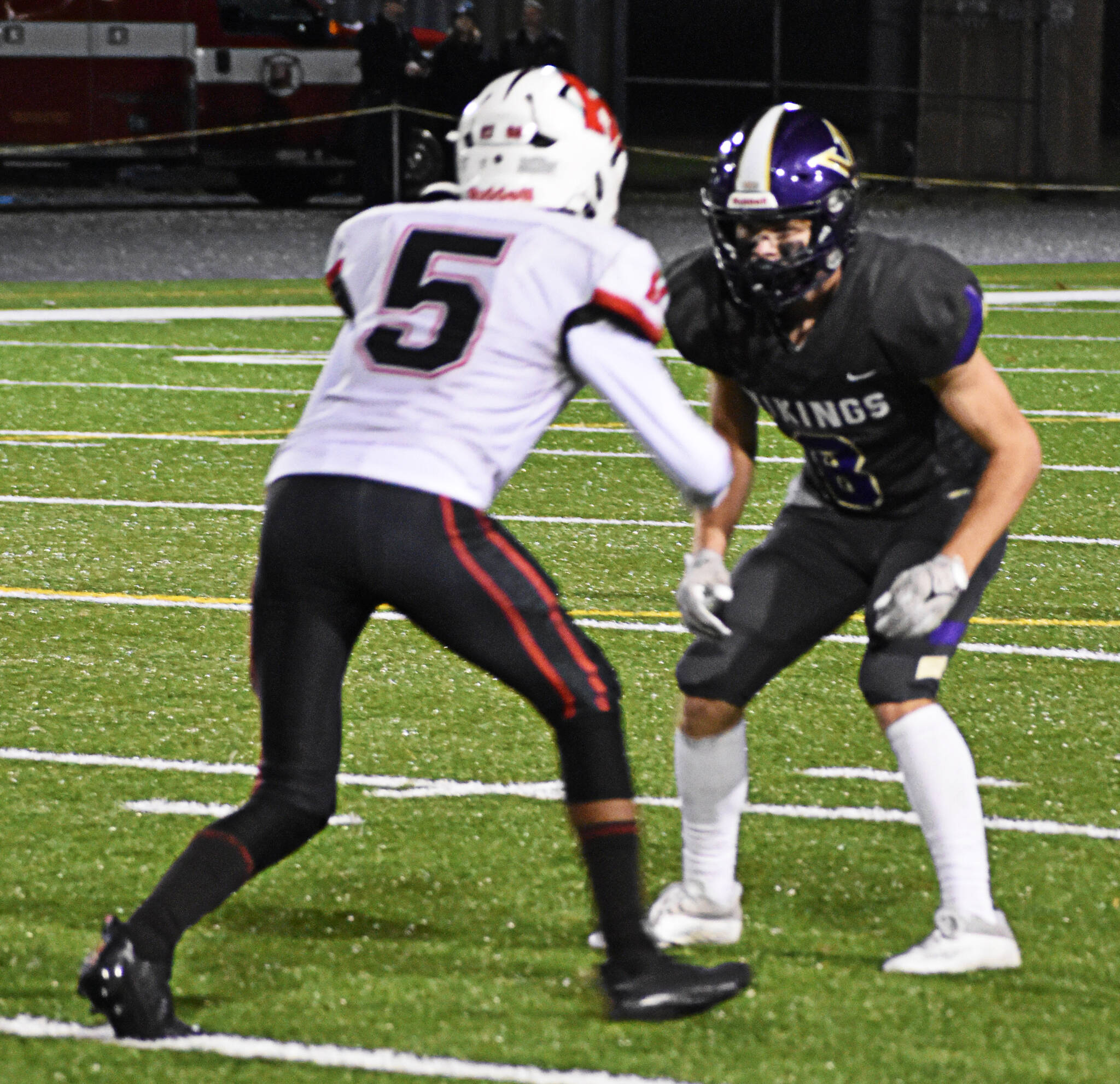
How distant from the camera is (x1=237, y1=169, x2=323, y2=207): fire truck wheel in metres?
24.5

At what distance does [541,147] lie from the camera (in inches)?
145

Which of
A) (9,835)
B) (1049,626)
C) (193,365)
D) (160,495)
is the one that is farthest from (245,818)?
(193,365)

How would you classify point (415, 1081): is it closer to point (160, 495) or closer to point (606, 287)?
point (606, 287)

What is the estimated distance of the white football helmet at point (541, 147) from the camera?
368cm

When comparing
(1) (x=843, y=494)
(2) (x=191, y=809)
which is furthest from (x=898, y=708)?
(2) (x=191, y=809)

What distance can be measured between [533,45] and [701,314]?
17.4 meters

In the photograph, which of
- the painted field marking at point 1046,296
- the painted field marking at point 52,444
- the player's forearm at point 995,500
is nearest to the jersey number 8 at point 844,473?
the player's forearm at point 995,500

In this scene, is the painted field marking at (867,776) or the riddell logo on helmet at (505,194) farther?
the painted field marking at (867,776)

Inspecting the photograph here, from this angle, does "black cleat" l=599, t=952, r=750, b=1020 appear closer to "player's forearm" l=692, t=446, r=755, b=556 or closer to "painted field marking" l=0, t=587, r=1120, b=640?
"player's forearm" l=692, t=446, r=755, b=556

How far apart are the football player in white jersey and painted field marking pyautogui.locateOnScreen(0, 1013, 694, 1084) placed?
0.19 ft

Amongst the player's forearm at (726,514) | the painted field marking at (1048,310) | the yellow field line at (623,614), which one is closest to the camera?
the player's forearm at (726,514)

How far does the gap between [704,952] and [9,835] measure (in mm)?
1623

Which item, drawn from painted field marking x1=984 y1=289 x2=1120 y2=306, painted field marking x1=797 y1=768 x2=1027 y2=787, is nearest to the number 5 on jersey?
painted field marking x1=797 y1=768 x2=1027 y2=787

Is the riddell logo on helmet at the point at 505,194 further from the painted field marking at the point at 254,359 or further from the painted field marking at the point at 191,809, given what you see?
the painted field marking at the point at 254,359
